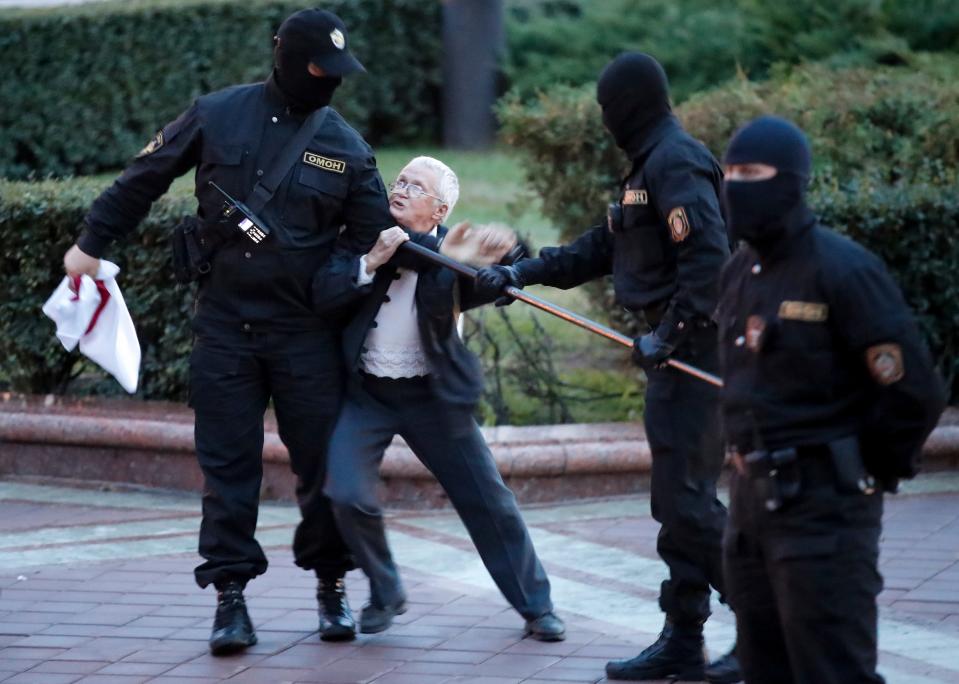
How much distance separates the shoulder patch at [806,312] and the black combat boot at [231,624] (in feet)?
7.46

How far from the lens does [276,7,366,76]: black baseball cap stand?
4945mm

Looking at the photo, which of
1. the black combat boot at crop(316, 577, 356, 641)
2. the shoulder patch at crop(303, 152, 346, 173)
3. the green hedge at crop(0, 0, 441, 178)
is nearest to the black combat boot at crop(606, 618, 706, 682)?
the black combat boot at crop(316, 577, 356, 641)

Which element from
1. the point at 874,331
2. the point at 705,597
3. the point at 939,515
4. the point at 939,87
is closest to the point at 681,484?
the point at 705,597

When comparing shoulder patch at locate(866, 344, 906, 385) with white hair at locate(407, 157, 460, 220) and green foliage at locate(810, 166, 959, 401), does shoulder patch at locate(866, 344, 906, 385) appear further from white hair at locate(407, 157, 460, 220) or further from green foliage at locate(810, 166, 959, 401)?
green foliage at locate(810, 166, 959, 401)

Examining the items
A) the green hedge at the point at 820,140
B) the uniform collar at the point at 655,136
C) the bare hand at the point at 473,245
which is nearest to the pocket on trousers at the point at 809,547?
the uniform collar at the point at 655,136

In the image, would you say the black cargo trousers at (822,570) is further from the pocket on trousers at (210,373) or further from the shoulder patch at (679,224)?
the pocket on trousers at (210,373)

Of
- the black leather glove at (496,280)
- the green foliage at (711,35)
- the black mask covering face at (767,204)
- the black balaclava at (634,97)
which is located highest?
the green foliage at (711,35)

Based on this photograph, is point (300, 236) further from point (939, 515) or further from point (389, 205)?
point (939, 515)

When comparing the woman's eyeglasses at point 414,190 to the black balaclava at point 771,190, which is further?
the woman's eyeglasses at point 414,190

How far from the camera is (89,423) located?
7.45 m

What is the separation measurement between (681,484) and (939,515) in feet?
8.16

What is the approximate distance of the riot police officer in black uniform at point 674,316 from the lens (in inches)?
180

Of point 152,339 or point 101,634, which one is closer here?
point 101,634

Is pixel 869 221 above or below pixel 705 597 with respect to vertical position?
above
